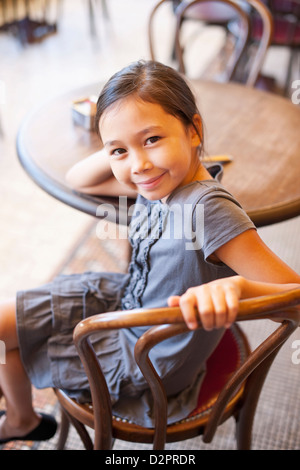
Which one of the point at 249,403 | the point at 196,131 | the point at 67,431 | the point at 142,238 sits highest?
the point at 196,131

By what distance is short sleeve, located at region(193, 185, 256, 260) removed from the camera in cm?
75

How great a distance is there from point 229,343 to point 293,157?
1.96 feet

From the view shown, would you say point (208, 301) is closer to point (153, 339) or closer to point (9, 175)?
point (153, 339)

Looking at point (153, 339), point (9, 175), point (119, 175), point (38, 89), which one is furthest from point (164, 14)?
point (153, 339)

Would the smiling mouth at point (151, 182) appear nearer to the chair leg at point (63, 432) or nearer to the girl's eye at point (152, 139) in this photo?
the girl's eye at point (152, 139)

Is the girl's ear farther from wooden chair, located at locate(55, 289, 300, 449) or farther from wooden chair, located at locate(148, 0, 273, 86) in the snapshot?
wooden chair, located at locate(148, 0, 273, 86)

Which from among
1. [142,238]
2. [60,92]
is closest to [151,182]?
[142,238]

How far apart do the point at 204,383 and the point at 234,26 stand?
107 inches

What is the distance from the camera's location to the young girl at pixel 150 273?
0.75 metres

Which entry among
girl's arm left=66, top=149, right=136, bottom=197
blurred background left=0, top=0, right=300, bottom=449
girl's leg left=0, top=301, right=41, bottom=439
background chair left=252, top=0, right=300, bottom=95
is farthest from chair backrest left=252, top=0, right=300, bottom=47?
girl's leg left=0, top=301, right=41, bottom=439

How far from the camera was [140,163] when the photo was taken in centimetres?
81

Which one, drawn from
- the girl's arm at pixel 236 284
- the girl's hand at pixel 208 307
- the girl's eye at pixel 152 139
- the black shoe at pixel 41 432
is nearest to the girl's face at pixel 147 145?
the girl's eye at pixel 152 139

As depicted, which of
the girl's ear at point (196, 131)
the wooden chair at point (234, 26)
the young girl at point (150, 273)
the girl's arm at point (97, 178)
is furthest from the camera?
the wooden chair at point (234, 26)

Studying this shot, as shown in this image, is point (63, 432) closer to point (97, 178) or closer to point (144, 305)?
point (144, 305)
